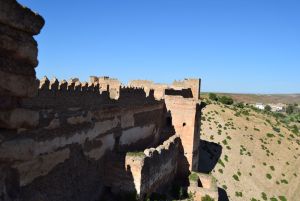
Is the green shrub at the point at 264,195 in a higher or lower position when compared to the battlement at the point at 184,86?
lower

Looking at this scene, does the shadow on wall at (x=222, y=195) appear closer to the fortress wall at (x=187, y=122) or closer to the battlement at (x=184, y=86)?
the fortress wall at (x=187, y=122)

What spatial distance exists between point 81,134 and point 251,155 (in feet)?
58.8

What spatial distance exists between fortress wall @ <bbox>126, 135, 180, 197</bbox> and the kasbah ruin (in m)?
0.03

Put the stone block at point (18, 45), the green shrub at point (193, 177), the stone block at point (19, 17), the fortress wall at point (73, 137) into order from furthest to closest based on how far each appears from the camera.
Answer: the green shrub at point (193, 177) < the fortress wall at point (73, 137) < the stone block at point (18, 45) < the stone block at point (19, 17)

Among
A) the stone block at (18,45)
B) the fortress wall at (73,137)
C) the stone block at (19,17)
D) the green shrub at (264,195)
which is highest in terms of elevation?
the stone block at (19,17)

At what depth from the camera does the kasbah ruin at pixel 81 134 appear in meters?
3.99

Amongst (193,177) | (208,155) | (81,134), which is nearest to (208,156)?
(208,155)

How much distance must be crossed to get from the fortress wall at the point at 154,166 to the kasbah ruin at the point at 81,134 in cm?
3

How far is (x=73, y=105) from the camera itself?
10.9m

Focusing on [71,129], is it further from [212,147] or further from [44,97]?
[212,147]

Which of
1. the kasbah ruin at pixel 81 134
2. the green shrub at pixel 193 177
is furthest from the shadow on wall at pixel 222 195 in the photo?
the green shrub at pixel 193 177

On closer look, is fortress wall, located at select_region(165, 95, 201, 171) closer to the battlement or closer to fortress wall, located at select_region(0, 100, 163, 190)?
fortress wall, located at select_region(0, 100, 163, 190)

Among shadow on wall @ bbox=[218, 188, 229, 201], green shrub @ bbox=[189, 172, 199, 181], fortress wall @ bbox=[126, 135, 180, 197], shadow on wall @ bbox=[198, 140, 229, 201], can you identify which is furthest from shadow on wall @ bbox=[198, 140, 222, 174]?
fortress wall @ bbox=[126, 135, 180, 197]

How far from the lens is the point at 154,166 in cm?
1451
